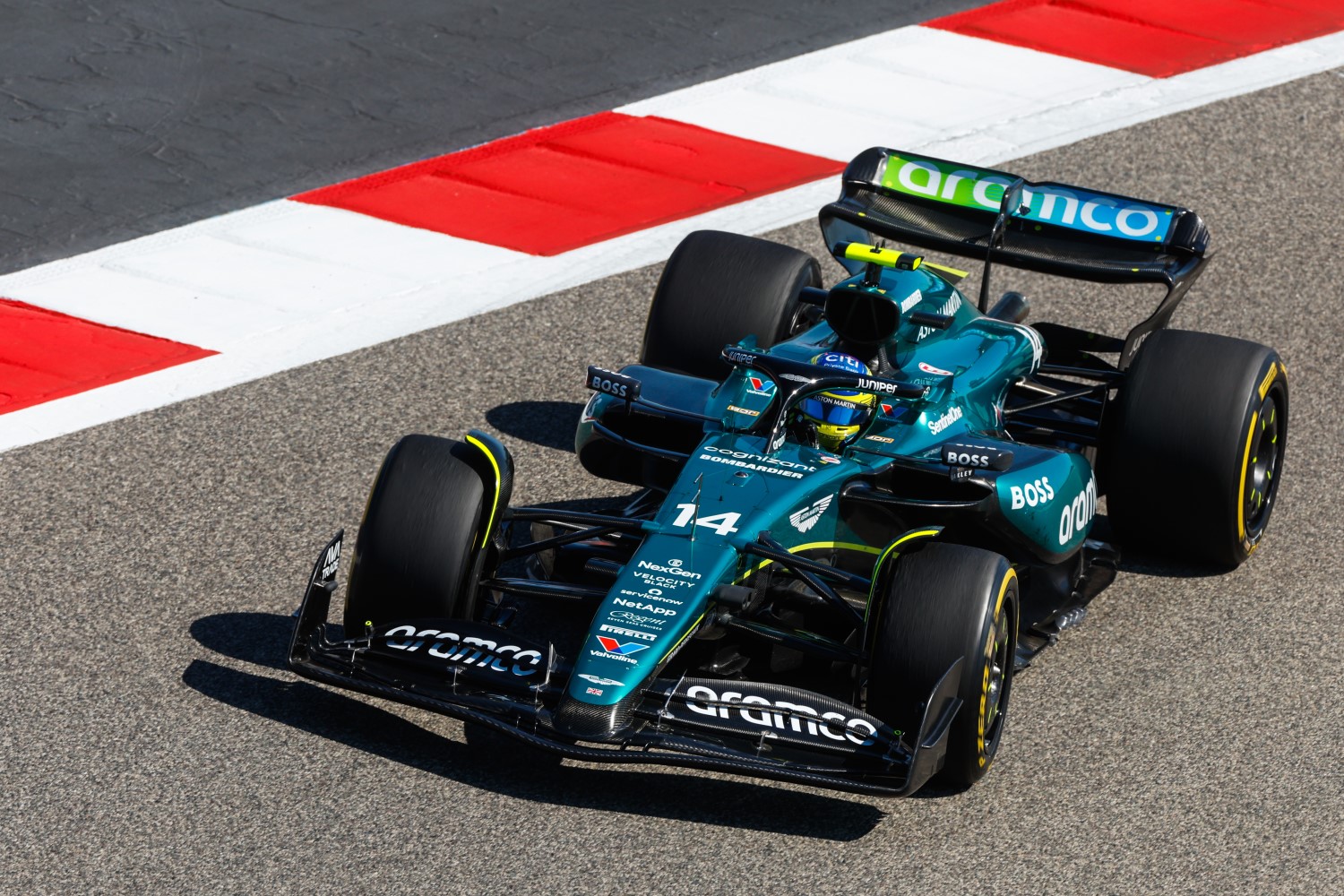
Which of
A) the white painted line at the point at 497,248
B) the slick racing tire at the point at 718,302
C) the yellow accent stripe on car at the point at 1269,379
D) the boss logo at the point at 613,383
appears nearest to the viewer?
the boss logo at the point at 613,383

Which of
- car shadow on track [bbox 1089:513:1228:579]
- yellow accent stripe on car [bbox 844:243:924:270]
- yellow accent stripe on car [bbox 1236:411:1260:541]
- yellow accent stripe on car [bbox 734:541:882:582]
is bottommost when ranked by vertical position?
car shadow on track [bbox 1089:513:1228:579]

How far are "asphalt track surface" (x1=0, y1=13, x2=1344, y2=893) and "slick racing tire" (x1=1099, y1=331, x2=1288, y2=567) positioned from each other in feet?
0.69

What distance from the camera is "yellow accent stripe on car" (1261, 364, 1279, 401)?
7.36 m

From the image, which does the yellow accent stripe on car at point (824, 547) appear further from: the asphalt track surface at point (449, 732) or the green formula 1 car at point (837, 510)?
the asphalt track surface at point (449, 732)

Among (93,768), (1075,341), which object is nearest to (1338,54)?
(1075,341)

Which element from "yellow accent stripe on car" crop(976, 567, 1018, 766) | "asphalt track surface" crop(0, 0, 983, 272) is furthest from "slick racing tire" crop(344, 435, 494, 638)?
"asphalt track surface" crop(0, 0, 983, 272)

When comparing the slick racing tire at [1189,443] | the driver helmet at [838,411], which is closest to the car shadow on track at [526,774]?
the driver helmet at [838,411]

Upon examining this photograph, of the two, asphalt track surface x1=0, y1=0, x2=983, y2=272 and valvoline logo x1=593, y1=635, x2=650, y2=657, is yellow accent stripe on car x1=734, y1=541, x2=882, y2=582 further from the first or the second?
asphalt track surface x1=0, y1=0, x2=983, y2=272

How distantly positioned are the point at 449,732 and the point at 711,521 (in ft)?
3.35

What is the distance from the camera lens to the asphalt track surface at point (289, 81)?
10.7m

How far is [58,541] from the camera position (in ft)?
25.0

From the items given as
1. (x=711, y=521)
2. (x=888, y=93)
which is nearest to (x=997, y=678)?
(x=711, y=521)

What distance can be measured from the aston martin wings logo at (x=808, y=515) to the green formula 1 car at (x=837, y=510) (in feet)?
0.04

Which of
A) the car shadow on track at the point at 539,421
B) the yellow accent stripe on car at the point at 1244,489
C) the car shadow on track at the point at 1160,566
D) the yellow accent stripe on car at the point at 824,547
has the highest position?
the yellow accent stripe on car at the point at 1244,489
